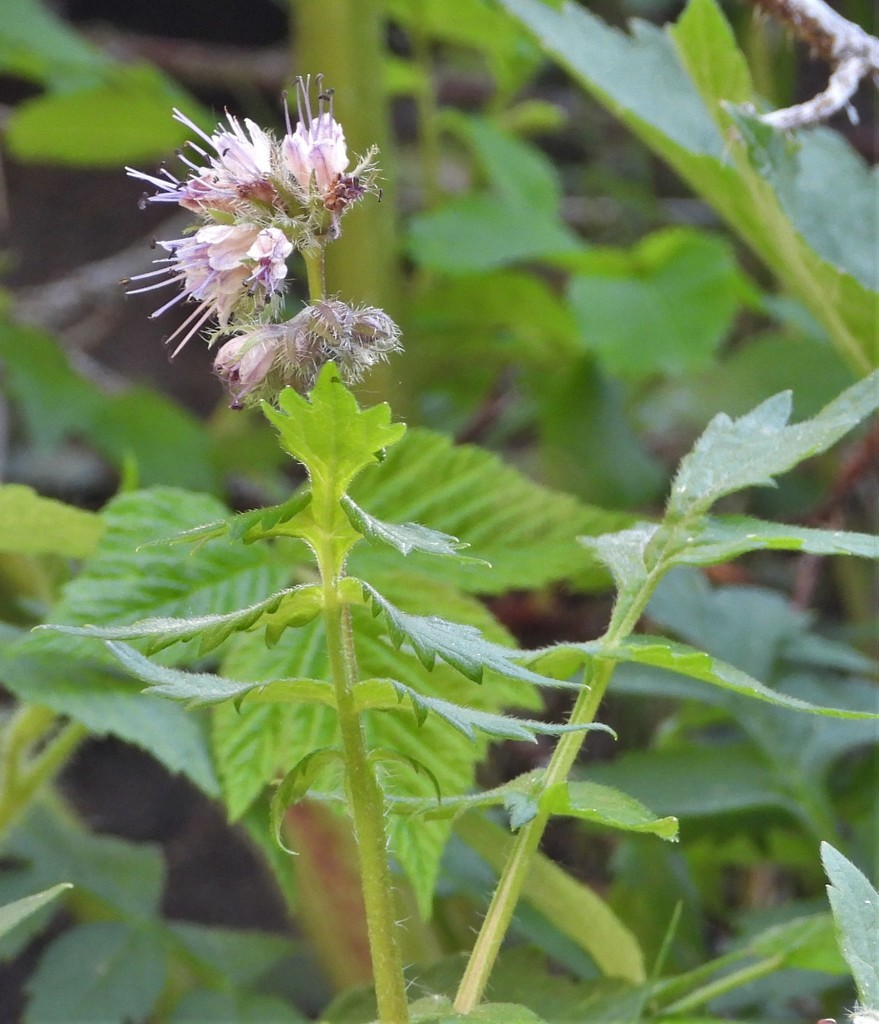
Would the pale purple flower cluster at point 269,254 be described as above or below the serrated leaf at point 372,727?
above

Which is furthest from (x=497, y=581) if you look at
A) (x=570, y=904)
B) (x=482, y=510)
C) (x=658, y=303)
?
(x=658, y=303)

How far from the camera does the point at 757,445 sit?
1.64 feet

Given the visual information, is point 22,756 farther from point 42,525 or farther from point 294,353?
point 294,353

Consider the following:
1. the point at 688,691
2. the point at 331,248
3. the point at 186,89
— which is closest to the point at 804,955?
the point at 688,691

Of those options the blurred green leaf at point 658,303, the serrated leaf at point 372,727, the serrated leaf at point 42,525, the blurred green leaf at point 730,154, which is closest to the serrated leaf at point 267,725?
the serrated leaf at point 372,727

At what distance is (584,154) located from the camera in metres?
2.14

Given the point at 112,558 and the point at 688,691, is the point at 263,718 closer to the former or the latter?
the point at 112,558

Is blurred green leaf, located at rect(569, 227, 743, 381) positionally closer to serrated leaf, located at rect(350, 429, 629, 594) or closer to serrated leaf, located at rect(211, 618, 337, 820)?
serrated leaf, located at rect(350, 429, 629, 594)

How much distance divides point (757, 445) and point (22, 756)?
1.36ft

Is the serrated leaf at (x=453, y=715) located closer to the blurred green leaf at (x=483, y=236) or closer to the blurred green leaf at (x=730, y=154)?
the blurred green leaf at (x=730, y=154)

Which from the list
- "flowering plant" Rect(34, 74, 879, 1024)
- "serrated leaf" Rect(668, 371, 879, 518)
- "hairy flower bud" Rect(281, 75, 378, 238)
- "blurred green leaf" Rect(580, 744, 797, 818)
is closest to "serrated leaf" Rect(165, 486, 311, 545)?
"flowering plant" Rect(34, 74, 879, 1024)

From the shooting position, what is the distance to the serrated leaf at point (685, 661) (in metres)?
0.39

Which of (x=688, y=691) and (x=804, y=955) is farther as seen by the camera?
(x=688, y=691)

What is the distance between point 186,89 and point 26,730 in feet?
5.17
